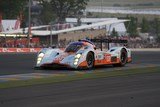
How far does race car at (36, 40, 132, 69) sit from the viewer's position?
824 inches

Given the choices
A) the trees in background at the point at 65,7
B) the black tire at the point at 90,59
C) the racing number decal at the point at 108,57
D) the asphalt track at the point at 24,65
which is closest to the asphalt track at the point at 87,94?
the asphalt track at the point at 24,65

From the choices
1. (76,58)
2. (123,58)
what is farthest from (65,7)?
(76,58)

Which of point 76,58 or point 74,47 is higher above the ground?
point 74,47

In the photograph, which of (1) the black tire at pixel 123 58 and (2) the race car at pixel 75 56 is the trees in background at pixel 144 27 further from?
(2) the race car at pixel 75 56

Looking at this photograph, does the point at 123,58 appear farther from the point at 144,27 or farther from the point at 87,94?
the point at 144,27

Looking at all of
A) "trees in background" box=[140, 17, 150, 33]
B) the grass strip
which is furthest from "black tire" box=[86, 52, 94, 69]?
"trees in background" box=[140, 17, 150, 33]

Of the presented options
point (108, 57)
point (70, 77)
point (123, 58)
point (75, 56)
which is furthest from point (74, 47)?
point (70, 77)

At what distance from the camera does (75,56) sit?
69.2 feet

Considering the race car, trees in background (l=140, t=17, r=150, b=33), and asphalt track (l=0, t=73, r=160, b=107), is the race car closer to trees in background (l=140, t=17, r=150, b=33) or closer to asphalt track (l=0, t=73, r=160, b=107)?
asphalt track (l=0, t=73, r=160, b=107)

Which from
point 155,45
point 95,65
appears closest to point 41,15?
point 155,45

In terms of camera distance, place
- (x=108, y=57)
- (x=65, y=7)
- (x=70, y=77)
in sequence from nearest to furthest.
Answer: (x=70, y=77) → (x=108, y=57) → (x=65, y=7)

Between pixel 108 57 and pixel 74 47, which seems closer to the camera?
pixel 74 47

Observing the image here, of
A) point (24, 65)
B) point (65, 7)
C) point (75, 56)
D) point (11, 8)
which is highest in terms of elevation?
point (65, 7)

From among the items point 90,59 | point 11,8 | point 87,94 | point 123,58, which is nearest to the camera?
point 87,94
